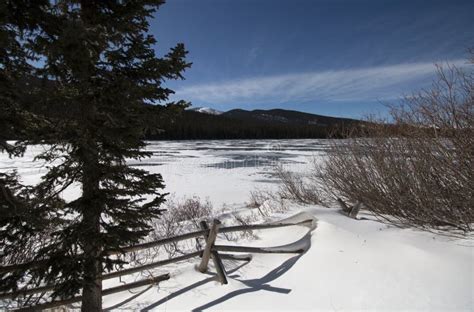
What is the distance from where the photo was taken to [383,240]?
485cm

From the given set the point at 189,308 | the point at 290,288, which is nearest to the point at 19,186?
the point at 189,308

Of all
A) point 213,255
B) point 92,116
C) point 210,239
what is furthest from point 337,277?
point 92,116

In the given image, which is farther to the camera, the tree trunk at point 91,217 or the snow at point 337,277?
the tree trunk at point 91,217

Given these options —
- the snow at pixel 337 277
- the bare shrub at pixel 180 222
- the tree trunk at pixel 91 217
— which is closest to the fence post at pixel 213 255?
the snow at pixel 337 277

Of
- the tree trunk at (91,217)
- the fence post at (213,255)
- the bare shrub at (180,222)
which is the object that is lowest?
the bare shrub at (180,222)

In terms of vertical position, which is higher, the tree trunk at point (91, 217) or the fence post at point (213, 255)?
the tree trunk at point (91, 217)

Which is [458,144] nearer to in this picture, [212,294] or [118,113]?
[212,294]

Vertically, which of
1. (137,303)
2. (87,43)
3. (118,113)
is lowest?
(137,303)

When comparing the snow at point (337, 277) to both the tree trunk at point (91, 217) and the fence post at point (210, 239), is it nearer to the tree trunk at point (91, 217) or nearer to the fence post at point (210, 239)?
the fence post at point (210, 239)

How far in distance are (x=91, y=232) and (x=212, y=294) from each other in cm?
218

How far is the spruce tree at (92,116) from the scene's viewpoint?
11.4 ft

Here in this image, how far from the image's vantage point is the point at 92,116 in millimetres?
3650

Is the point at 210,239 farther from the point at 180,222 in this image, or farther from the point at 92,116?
the point at 180,222

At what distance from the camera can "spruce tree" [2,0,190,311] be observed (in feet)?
11.4
